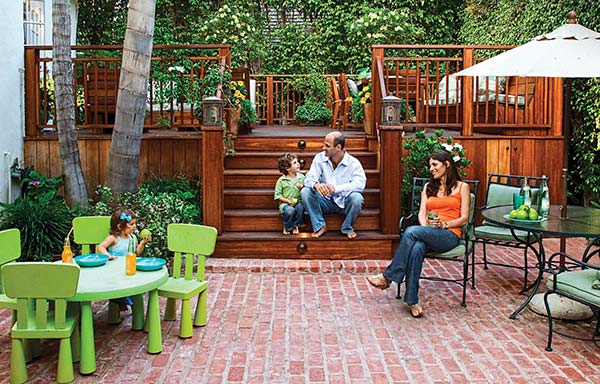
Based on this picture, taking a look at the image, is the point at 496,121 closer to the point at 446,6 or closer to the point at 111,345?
the point at 111,345

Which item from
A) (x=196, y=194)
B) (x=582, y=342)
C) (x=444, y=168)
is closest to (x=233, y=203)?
(x=196, y=194)

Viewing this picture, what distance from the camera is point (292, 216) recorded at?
668cm

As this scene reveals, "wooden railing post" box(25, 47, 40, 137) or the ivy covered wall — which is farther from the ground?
the ivy covered wall

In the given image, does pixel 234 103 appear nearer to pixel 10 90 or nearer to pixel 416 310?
pixel 10 90

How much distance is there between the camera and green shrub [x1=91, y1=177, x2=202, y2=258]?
21.4 feet

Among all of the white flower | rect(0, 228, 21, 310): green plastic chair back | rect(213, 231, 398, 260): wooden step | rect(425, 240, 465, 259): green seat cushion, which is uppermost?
the white flower

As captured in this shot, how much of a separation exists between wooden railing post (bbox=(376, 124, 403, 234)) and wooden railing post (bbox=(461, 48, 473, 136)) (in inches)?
66.9

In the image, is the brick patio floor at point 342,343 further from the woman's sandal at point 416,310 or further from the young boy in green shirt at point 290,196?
the young boy in green shirt at point 290,196

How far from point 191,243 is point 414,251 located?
1.71 m

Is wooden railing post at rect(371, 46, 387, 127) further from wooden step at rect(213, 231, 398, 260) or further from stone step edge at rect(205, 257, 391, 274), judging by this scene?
stone step edge at rect(205, 257, 391, 274)

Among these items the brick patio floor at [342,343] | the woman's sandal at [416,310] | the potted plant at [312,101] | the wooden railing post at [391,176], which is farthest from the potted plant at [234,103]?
the potted plant at [312,101]

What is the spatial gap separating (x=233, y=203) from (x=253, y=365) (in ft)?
11.1

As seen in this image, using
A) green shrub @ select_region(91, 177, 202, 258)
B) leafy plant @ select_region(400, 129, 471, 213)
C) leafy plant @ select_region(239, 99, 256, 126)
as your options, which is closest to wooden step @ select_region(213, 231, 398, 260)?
green shrub @ select_region(91, 177, 202, 258)

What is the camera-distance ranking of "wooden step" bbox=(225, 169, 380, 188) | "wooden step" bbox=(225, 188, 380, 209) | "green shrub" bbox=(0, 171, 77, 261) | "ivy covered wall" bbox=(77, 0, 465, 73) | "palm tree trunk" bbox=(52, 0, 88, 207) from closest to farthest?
1. "green shrub" bbox=(0, 171, 77, 261)
2. "palm tree trunk" bbox=(52, 0, 88, 207)
3. "wooden step" bbox=(225, 188, 380, 209)
4. "wooden step" bbox=(225, 169, 380, 188)
5. "ivy covered wall" bbox=(77, 0, 465, 73)
